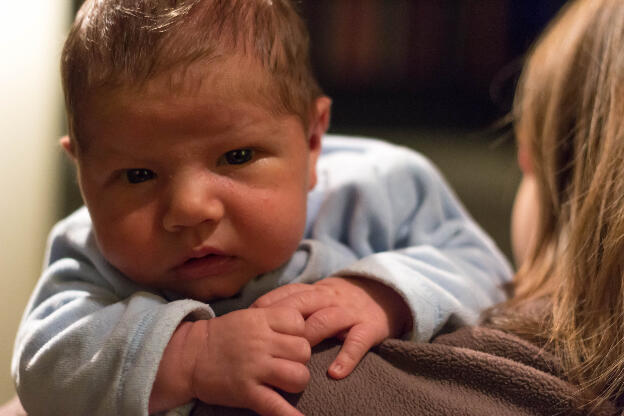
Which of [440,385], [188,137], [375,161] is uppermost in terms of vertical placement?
[188,137]

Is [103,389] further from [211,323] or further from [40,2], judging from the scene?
[40,2]

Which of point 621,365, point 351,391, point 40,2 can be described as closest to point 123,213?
point 351,391

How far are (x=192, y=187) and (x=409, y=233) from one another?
1.23 feet

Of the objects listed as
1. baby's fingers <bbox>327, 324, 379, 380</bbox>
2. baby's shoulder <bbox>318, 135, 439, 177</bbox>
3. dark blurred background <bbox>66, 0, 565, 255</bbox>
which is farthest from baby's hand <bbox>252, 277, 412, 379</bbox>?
dark blurred background <bbox>66, 0, 565, 255</bbox>

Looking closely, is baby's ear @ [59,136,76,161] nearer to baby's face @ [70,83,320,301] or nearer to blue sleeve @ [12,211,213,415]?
baby's face @ [70,83,320,301]

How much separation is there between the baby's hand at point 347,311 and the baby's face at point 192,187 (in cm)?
6

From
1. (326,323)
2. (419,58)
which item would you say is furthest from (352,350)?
(419,58)

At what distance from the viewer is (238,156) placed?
2.04 feet

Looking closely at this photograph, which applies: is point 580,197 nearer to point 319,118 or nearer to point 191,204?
point 319,118

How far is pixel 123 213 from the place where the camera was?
24.1 inches

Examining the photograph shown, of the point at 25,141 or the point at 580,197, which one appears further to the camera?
the point at 25,141

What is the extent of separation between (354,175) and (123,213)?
35 cm

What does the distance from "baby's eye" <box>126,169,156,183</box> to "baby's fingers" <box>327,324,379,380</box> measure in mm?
248

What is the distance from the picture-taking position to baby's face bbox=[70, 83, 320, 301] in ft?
1.90
